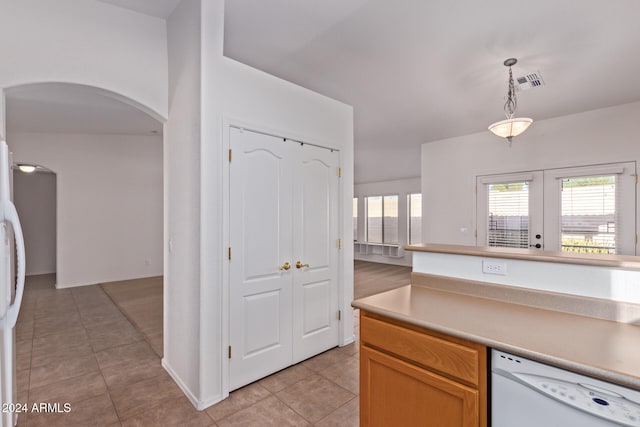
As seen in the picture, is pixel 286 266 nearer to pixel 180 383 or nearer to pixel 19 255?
pixel 180 383

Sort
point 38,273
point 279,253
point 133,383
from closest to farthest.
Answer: point 133,383, point 279,253, point 38,273

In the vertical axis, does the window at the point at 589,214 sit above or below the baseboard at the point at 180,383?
above

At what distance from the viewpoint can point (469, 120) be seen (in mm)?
4879

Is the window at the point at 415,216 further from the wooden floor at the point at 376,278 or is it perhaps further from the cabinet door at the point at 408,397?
the cabinet door at the point at 408,397

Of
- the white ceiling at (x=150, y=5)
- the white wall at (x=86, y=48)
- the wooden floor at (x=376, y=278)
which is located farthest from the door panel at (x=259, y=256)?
the wooden floor at (x=376, y=278)

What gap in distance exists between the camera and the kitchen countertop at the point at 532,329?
102 cm

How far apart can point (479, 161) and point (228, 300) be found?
4899mm

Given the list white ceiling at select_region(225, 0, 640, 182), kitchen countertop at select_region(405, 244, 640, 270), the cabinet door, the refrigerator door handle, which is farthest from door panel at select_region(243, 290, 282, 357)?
white ceiling at select_region(225, 0, 640, 182)

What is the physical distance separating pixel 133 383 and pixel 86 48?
8.87 feet

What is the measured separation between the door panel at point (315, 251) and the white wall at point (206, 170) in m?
0.49

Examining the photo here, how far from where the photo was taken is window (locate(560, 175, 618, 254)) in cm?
428

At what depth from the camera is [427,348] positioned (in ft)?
4.57

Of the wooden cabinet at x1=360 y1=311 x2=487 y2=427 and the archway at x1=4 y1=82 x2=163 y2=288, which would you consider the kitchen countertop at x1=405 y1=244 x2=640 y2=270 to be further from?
the archway at x1=4 y1=82 x2=163 y2=288

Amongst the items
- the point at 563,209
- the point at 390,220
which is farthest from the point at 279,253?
the point at 390,220
